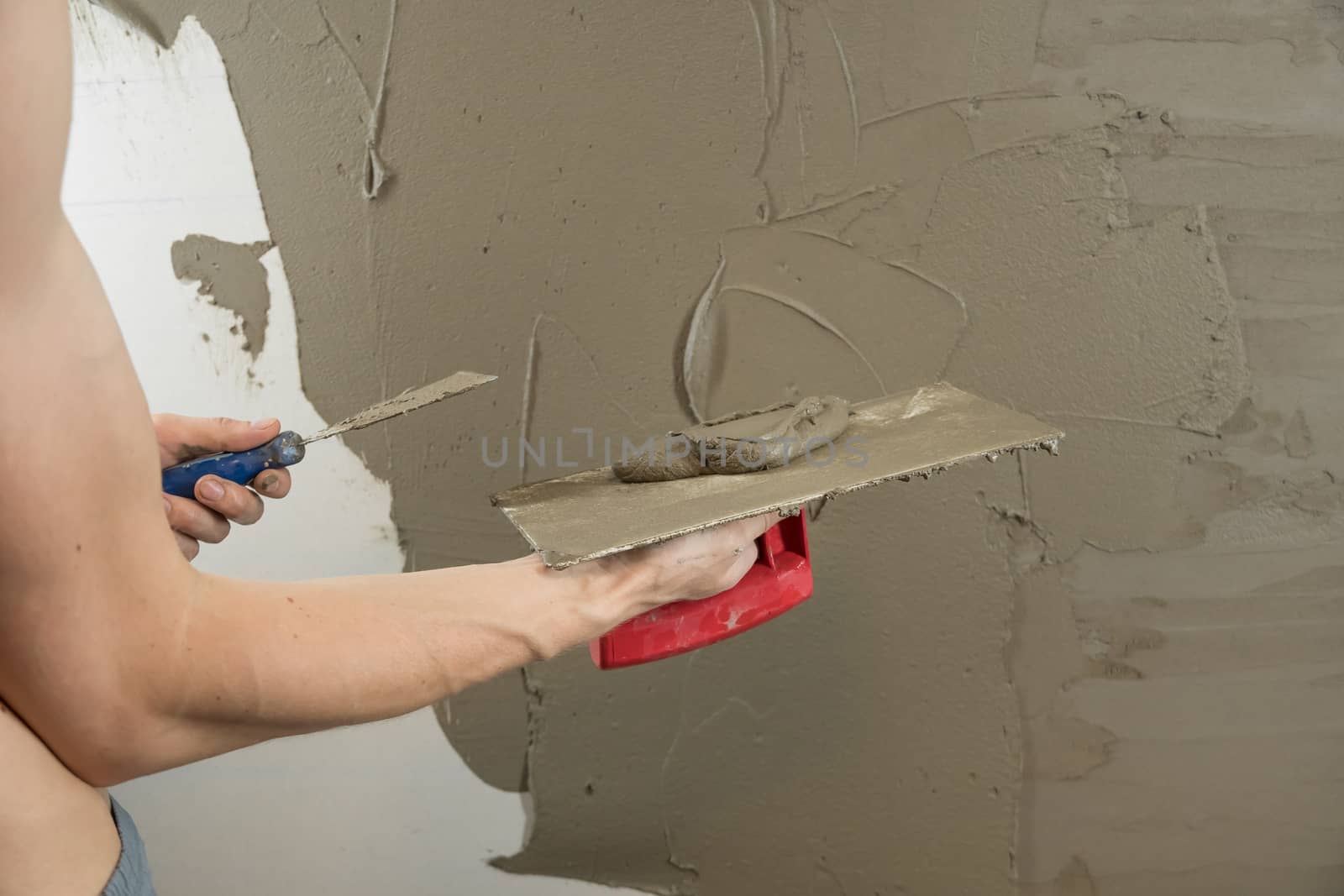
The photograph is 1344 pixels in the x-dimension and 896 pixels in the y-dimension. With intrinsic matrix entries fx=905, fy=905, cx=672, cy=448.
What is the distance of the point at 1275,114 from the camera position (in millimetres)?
1164

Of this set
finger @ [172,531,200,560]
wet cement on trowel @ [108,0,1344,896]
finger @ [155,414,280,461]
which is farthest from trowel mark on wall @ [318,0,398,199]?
finger @ [172,531,200,560]

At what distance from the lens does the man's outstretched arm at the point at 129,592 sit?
52 centimetres

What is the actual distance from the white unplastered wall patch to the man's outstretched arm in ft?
1.89

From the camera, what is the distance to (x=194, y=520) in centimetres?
93

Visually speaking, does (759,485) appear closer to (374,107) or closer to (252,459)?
(252,459)

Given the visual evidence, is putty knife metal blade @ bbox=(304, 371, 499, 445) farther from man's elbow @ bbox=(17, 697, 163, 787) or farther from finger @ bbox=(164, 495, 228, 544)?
man's elbow @ bbox=(17, 697, 163, 787)

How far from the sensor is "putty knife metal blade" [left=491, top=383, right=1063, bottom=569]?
76 cm

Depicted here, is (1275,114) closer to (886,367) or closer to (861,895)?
(886,367)

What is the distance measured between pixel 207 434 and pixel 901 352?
2.83 feet

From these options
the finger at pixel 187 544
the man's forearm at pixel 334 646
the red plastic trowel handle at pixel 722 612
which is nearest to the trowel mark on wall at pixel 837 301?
the red plastic trowel handle at pixel 722 612

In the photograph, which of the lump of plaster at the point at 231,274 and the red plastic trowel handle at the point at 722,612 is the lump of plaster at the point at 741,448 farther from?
the lump of plaster at the point at 231,274

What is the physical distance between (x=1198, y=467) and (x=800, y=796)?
756mm

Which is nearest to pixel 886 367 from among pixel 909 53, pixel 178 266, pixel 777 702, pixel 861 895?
pixel 909 53

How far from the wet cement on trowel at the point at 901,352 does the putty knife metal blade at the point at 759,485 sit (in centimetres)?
30
